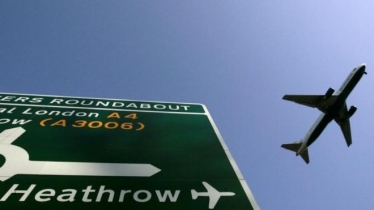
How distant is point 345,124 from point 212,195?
26837 millimetres

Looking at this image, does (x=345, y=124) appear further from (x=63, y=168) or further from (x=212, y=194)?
(x=63, y=168)

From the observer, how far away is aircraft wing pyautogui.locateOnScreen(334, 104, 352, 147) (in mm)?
26484

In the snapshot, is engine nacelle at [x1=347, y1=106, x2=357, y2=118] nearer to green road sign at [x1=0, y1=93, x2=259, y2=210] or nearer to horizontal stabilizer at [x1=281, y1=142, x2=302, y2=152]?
horizontal stabilizer at [x1=281, y1=142, x2=302, y2=152]

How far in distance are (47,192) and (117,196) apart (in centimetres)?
87

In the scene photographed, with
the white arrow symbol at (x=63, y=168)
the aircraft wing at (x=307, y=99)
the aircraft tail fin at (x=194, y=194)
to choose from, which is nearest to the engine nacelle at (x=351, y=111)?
the aircraft wing at (x=307, y=99)

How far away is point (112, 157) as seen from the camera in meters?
4.91

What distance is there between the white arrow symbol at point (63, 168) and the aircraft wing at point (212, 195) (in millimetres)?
791

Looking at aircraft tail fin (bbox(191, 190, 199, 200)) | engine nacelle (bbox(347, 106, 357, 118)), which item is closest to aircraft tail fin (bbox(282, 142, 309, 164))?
engine nacelle (bbox(347, 106, 357, 118))

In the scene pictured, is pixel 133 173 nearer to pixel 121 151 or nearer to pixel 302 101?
pixel 121 151

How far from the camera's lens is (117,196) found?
3.90m

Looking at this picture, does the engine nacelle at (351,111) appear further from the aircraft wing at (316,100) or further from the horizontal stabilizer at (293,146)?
the horizontal stabilizer at (293,146)

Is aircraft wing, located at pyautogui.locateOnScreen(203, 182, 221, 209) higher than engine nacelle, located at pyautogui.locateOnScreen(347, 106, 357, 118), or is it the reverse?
engine nacelle, located at pyautogui.locateOnScreen(347, 106, 357, 118)

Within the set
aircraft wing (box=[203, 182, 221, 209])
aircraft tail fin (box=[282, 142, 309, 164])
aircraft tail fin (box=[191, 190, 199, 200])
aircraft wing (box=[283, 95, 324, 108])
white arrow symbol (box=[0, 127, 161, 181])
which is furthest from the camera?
aircraft tail fin (box=[282, 142, 309, 164])

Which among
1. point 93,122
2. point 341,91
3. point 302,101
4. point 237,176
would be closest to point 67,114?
point 93,122
